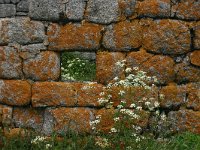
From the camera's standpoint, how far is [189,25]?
5285 mm

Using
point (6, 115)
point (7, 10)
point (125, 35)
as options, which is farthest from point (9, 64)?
point (7, 10)

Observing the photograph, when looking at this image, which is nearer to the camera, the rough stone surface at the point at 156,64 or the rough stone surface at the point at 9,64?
the rough stone surface at the point at 156,64

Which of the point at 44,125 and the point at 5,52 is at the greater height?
the point at 5,52

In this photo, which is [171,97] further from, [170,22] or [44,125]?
[44,125]

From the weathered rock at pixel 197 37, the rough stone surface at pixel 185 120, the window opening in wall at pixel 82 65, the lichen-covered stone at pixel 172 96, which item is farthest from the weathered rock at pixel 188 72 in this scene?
the window opening in wall at pixel 82 65

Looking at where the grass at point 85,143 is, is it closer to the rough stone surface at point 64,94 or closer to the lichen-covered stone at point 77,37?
the rough stone surface at point 64,94

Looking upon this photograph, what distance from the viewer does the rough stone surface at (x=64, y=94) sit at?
536 centimetres

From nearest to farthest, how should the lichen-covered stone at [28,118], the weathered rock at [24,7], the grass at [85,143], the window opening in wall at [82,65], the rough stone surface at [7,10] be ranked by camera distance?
the grass at [85,143] → the lichen-covered stone at [28,118] → the weathered rock at [24,7] → the window opening in wall at [82,65] → the rough stone surface at [7,10]

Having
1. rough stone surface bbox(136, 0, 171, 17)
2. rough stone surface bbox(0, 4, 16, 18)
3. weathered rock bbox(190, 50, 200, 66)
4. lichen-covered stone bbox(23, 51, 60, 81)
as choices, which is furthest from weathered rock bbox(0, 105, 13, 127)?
rough stone surface bbox(0, 4, 16, 18)

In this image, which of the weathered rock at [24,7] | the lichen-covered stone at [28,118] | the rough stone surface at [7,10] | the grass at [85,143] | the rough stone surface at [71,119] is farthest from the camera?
the rough stone surface at [7,10]

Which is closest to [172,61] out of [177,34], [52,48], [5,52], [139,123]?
[177,34]

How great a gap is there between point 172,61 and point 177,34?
299 millimetres

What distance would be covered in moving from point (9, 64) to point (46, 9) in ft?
2.46

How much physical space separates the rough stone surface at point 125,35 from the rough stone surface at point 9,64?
1086 millimetres
